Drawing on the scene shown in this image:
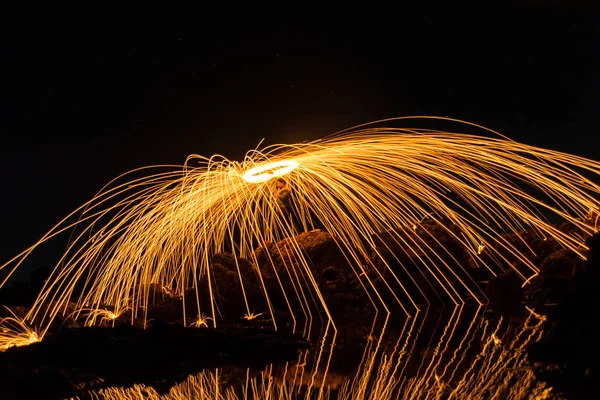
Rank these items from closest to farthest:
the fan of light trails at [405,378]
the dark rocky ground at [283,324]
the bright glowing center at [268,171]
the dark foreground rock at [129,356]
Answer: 1. the fan of light trails at [405,378]
2. the dark rocky ground at [283,324]
3. the dark foreground rock at [129,356]
4. the bright glowing center at [268,171]

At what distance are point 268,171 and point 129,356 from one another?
5660mm

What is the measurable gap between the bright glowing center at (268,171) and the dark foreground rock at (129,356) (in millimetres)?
4323

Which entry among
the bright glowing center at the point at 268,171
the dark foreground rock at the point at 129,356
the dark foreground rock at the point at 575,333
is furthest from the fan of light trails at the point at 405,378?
the bright glowing center at the point at 268,171

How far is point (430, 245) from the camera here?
1287 cm

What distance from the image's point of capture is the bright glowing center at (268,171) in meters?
11.7

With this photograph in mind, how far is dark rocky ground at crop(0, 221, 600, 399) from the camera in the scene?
5.82 m

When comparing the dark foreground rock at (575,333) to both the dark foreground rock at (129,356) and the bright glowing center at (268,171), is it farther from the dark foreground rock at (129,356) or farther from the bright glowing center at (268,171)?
the bright glowing center at (268,171)

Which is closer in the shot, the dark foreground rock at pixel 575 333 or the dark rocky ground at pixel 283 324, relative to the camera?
the dark foreground rock at pixel 575 333

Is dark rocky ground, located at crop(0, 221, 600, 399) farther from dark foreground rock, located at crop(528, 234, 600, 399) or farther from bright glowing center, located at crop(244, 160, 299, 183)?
bright glowing center, located at crop(244, 160, 299, 183)

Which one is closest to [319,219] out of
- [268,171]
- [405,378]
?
[268,171]

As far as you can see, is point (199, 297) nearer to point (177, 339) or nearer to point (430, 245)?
point (177, 339)

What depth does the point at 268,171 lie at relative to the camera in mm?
12078

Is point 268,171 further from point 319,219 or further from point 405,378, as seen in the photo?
point 405,378

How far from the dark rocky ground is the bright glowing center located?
2.06 m
